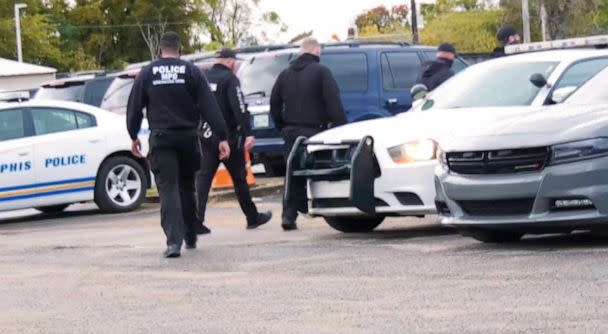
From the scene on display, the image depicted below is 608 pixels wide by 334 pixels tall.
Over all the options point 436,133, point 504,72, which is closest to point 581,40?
point 504,72

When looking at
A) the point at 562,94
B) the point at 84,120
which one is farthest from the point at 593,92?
the point at 84,120

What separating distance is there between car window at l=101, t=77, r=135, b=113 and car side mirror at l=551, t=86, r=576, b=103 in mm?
11781

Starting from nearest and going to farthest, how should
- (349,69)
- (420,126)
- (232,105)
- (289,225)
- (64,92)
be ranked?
(420,126) < (289,225) < (232,105) < (349,69) < (64,92)

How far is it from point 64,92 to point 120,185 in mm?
7401

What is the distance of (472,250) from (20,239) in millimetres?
5716

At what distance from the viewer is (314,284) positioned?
10.6m

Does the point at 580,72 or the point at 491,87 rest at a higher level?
the point at 580,72

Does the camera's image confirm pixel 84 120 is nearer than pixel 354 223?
No

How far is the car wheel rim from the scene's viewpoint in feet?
63.7

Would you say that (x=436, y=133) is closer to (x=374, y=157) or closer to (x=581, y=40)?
(x=374, y=157)

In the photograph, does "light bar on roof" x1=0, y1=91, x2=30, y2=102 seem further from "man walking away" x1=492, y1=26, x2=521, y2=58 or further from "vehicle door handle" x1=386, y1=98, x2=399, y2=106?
"man walking away" x1=492, y1=26, x2=521, y2=58

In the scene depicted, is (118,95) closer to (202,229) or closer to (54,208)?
(54,208)

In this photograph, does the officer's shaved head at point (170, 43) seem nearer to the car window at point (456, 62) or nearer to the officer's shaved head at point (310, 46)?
the officer's shaved head at point (310, 46)

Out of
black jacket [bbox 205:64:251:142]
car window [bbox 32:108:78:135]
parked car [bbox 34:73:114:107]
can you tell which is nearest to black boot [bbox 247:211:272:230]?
black jacket [bbox 205:64:251:142]
